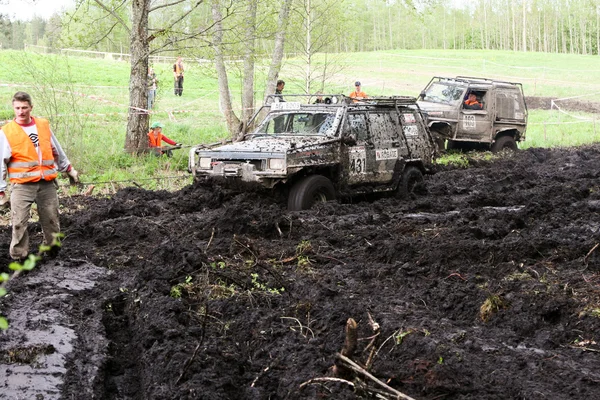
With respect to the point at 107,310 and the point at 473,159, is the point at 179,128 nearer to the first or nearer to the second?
the point at 473,159

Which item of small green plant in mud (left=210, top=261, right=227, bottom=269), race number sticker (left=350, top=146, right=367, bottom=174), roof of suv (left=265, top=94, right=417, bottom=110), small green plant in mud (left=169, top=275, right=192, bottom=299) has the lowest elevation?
small green plant in mud (left=169, top=275, right=192, bottom=299)

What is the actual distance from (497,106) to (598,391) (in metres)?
17.5

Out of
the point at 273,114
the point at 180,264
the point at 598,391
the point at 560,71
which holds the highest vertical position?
the point at 560,71

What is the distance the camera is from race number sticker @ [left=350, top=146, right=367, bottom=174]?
12.5m

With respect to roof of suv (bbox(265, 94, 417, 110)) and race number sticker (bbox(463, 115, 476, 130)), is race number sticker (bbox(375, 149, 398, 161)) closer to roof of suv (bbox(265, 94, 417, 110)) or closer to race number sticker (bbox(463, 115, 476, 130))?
roof of suv (bbox(265, 94, 417, 110))

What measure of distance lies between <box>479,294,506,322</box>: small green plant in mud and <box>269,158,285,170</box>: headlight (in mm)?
4613

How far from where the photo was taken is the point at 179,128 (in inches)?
877

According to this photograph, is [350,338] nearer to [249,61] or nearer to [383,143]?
[383,143]

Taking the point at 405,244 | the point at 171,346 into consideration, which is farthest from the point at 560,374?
the point at 405,244

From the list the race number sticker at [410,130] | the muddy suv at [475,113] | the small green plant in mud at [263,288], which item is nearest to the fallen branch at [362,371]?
the small green plant in mud at [263,288]

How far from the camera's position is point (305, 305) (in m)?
6.93

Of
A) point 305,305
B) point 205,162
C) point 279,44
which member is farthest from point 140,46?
point 305,305

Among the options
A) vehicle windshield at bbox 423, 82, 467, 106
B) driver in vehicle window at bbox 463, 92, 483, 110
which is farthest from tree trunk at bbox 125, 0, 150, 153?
driver in vehicle window at bbox 463, 92, 483, 110

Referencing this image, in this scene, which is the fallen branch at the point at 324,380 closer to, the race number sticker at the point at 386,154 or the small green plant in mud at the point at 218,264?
the small green plant in mud at the point at 218,264
